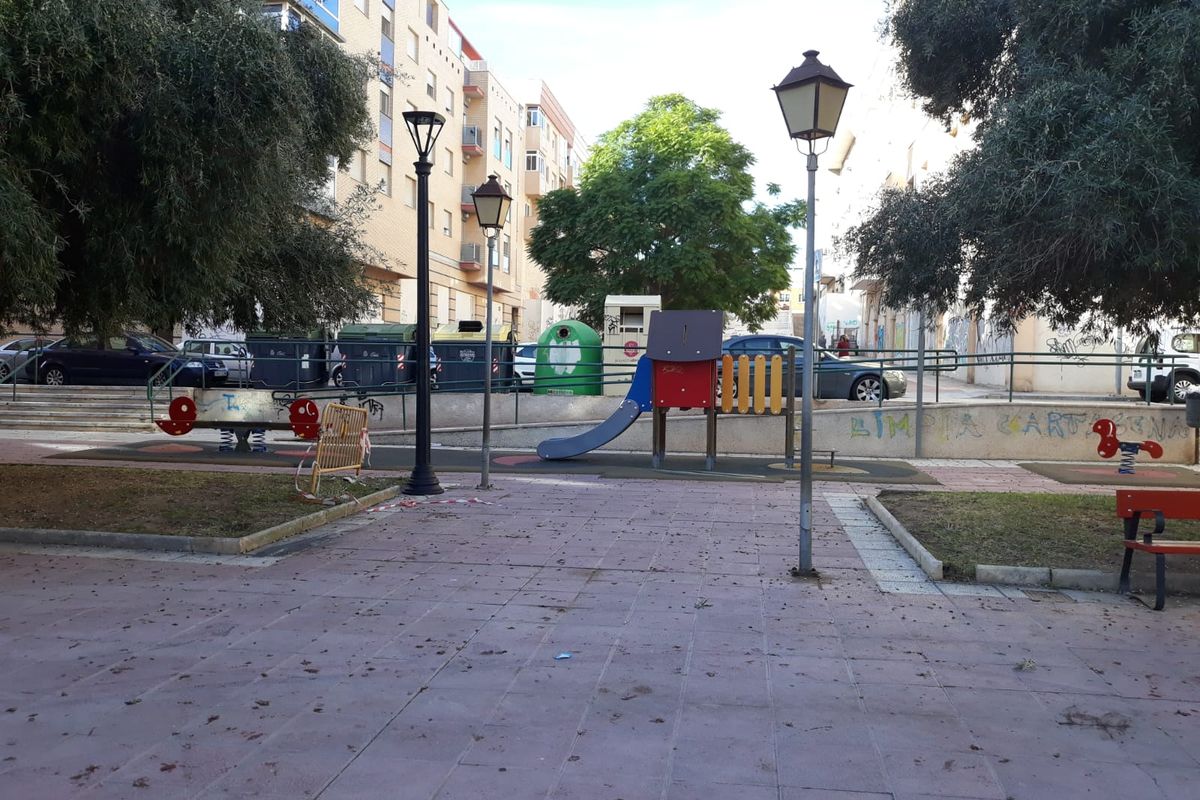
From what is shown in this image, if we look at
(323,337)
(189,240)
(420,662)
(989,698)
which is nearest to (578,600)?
(420,662)

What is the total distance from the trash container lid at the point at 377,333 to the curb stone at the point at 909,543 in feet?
41.9

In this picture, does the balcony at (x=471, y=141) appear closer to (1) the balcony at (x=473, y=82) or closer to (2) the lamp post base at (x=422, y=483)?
(1) the balcony at (x=473, y=82)

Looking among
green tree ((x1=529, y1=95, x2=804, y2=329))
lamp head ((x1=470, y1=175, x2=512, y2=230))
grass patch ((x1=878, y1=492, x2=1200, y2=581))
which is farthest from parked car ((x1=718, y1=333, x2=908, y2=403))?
green tree ((x1=529, y1=95, x2=804, y2=329))

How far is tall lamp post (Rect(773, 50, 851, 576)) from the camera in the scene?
658cm

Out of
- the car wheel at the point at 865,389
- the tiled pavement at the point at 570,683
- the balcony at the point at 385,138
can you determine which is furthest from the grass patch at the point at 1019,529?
the balcony at the point at 385,138

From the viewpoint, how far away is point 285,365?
18953mm

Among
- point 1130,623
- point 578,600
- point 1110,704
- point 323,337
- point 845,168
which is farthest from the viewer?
point 845,168

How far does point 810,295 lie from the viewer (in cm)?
672

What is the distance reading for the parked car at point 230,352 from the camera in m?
18.6

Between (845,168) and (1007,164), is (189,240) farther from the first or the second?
(845,168)

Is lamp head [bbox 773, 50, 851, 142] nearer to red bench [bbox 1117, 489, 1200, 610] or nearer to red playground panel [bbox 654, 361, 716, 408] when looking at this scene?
red bench [bbox 1117, 489, 1200, 610]

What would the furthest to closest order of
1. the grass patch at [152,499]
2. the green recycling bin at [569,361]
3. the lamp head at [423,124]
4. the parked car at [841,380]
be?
the green recycling bin at [569,361]
the parked car at [841,380]
the lamp head at [423,124]
the grass patch at [152,499]

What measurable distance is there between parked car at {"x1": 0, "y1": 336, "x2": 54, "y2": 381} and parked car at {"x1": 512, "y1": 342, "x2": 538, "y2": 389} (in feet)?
38.8

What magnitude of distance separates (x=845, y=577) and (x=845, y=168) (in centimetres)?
6775
